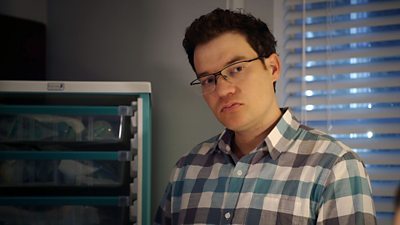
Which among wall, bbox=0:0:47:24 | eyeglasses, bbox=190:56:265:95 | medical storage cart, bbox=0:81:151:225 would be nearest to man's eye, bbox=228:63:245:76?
eyeglasses, bbox=190:56:265:95

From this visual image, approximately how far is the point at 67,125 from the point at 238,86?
0.75 meters

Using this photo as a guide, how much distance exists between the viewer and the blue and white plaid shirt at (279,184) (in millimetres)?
903

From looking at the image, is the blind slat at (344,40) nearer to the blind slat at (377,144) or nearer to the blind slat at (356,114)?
the blind slat at (356,114)

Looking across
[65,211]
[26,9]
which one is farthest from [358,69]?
[26,9]

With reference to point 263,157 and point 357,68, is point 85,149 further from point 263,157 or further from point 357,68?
point 357,68

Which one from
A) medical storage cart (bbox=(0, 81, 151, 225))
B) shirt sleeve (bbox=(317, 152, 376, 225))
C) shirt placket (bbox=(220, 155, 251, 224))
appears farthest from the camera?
medical storage cart (bbox=(0, 81, 151, 225))

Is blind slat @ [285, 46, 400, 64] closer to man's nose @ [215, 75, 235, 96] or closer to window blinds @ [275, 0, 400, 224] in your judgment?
window blinds @ [275, 0, 400, 224]

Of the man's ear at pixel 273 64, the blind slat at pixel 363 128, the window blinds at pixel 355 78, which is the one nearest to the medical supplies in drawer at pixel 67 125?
the man's ear at pixel 273 64

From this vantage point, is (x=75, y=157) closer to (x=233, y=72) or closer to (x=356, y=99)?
(x=233, y=72)

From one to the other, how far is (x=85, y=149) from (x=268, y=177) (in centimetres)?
75

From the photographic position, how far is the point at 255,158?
1062mm

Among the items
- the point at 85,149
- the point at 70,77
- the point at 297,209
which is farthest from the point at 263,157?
the point at 70,77

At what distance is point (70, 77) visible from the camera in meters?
1.83

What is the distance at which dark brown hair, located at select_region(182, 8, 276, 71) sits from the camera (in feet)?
3.53
